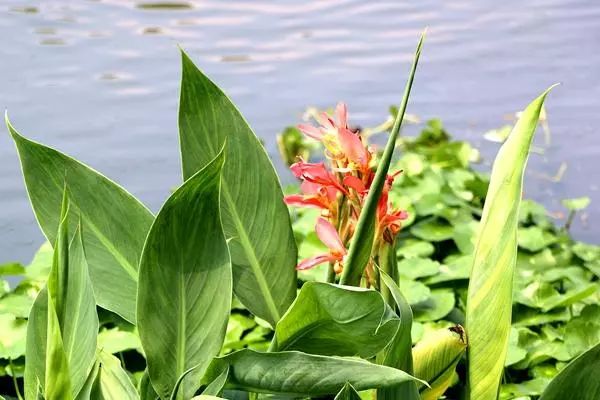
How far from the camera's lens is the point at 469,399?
32.1 inches

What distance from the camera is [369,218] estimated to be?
0.69 m

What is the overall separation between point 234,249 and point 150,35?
225 cm

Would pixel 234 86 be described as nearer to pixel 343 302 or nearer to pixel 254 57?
pixel 254 57

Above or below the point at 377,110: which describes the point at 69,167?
above

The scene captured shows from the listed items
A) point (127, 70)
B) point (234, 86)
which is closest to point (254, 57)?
point (234, 86)

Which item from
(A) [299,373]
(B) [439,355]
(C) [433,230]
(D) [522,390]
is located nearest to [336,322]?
(A) [299,373]

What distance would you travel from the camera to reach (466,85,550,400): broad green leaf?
75cm

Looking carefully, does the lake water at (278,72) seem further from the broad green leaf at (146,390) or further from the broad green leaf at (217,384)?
the broad green leaf at (217,384)

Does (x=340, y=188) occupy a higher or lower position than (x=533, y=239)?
higher

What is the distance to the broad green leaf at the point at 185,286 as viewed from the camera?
0.69m

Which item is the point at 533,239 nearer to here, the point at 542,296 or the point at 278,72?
the point at 542,296

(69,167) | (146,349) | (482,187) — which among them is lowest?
(482,187)

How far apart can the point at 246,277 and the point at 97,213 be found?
15 centimetres

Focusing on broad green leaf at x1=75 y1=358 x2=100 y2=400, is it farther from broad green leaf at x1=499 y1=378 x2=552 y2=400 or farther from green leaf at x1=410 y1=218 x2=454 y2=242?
green leaf at x1=410 y1=218 x2=454 y2=242
